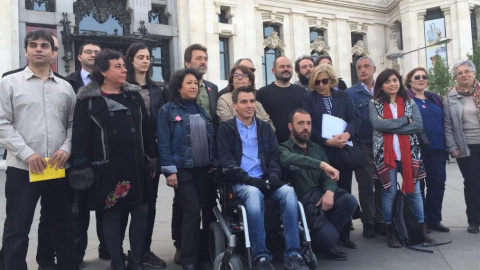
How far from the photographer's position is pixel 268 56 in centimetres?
3005

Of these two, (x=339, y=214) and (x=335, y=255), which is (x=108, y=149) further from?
(x=335, y=255)

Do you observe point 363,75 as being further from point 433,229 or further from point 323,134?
point 433,229

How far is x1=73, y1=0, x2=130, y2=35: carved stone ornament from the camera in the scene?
21.0 m

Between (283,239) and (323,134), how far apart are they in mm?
1406

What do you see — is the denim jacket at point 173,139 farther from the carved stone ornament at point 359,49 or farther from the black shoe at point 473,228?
the carved stone ornament at point 359,49

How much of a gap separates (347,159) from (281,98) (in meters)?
1.23

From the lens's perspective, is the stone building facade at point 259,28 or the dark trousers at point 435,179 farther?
the stone building facade at point 259,28

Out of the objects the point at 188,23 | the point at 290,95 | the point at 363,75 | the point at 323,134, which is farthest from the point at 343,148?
the point at 188,23

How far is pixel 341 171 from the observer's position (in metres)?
5.32

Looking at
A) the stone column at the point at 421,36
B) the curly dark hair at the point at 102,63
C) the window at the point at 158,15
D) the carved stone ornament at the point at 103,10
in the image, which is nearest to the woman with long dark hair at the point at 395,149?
the curly dark hair at the point at 102,63

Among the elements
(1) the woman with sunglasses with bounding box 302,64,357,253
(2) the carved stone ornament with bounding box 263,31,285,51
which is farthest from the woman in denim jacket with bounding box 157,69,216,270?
(2) the carved stone ornament with bounding box 263,31,285,51

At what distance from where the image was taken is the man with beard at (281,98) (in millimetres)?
5531

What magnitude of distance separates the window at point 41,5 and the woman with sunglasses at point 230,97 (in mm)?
18531

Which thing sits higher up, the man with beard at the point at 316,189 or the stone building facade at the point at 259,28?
the stone building facade at the point at 259,28
